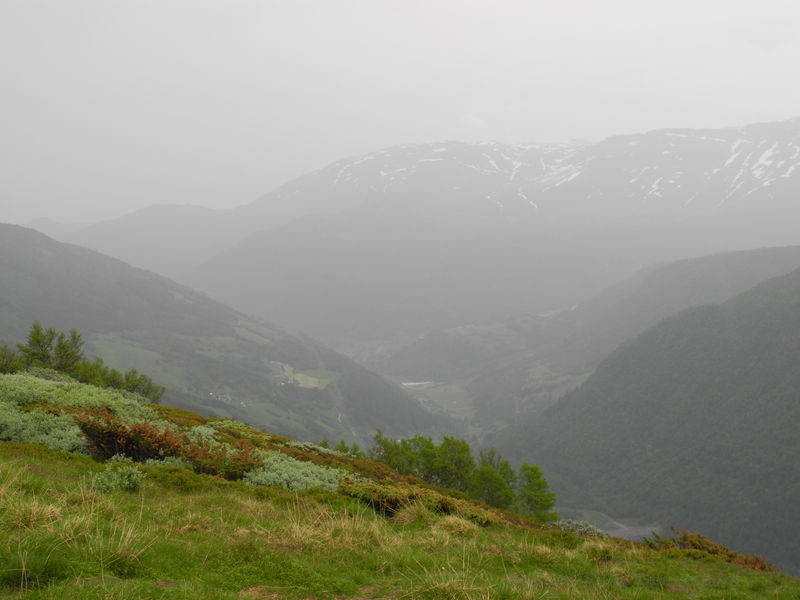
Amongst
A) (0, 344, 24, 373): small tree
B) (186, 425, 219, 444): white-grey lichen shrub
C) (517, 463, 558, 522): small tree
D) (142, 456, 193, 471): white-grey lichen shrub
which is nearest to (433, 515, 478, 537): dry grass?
(142, 456, 193, 471): white-grey lichen shrub

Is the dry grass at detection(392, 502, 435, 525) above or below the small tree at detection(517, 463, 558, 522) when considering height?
above

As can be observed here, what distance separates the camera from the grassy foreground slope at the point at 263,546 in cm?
877

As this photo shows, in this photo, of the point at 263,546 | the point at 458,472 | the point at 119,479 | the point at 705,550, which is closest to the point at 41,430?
the point at 119,479

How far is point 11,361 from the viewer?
53344mm

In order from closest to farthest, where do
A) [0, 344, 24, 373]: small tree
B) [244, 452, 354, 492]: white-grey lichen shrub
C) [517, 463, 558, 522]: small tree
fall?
[244, 452, 354, 492]: white-grey lichen shrub → [0, 344, 24, 373]: small tree → [517, 463, 558, 522]: small tree

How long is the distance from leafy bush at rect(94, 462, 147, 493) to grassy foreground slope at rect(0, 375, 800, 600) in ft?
0.20

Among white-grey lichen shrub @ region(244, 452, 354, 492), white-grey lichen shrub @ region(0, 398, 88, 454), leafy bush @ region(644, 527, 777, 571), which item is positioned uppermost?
white-grey lichen shrub @ region(0, 398, 88, 454)

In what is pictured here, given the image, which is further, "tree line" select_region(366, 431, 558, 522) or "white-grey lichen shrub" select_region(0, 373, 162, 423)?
"tree line" select_region(366, 431, 558, 522)

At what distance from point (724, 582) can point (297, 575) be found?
13694 millimetres

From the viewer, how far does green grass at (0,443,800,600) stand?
8633 mm

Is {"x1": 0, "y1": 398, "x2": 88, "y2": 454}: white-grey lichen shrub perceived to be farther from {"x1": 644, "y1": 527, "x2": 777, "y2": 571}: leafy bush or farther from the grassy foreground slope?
{"x1": 644, "y1": 527, "x2": 777, "y2": 571}: leafy bush

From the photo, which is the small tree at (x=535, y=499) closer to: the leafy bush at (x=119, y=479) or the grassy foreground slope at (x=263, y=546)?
the grassy foreground slope at (x=263, y=546)

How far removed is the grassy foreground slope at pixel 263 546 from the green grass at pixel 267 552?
4 centimetres

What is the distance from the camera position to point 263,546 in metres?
10.9
